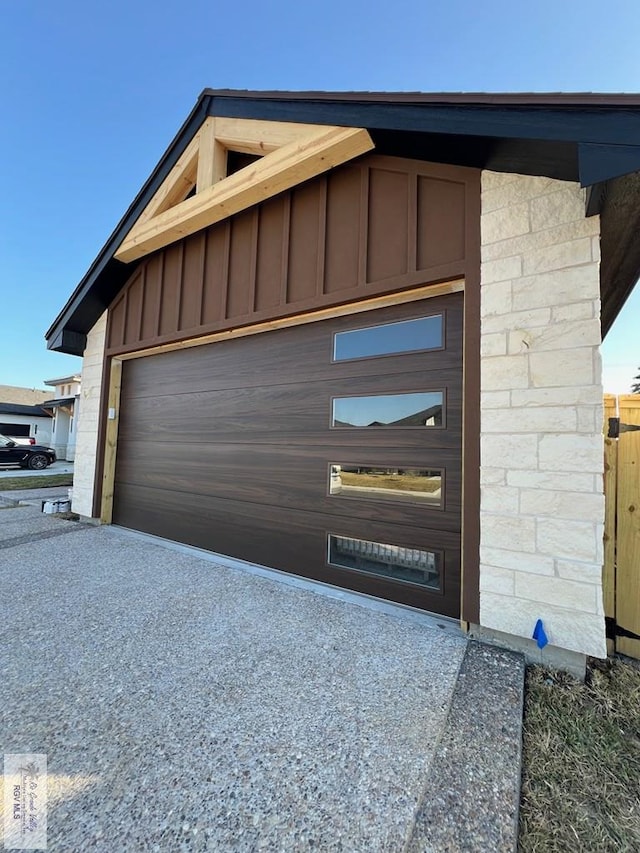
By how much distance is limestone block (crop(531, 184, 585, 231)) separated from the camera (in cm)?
225

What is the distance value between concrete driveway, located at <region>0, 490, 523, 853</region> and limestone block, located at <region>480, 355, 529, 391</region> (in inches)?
65.3

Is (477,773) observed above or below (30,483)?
below

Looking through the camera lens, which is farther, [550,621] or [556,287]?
[556,287]

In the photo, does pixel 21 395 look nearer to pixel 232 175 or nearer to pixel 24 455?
pixel 24 455

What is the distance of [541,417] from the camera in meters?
2.22

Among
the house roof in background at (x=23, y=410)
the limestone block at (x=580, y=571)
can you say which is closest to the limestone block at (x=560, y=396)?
the limestone block at (x=580, y=571)

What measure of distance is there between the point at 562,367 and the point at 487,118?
1593 millimetres

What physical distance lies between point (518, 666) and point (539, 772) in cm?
70

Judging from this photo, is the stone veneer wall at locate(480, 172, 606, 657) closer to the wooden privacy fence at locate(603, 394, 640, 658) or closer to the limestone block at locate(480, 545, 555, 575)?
the limestone block at locate(480, 545, 555, 575)

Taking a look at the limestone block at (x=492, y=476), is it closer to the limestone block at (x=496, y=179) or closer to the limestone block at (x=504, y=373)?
the limestone block at (x=504, y=373)

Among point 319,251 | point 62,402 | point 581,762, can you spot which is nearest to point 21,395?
point 62,402

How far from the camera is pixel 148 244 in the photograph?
4.48 meters

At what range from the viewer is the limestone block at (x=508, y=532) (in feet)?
7.22

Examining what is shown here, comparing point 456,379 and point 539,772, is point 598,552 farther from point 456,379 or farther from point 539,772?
point 456,379
